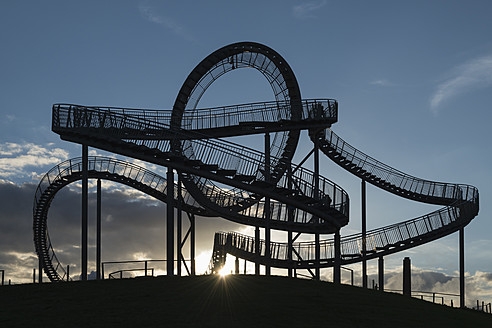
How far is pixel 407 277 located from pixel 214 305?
18.1m

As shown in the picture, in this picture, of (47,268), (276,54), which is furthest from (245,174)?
(47,268)

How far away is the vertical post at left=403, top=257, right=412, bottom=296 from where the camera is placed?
37.2 metres

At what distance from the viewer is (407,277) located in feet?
123

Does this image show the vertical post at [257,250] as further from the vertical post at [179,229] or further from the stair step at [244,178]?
the stair step at [244,178]

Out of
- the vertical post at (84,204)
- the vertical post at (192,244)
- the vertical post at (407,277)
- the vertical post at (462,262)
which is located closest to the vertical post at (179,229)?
the vertical post at (192,244)

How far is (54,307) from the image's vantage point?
2214 cm

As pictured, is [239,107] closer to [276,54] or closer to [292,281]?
[276,54]

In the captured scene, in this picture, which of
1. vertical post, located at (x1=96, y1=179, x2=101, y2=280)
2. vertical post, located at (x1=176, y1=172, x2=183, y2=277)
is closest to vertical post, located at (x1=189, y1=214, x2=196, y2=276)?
vertical post, located at (x1=176, y1=172, x2=183, y2=277)

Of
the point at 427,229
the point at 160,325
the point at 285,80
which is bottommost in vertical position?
the point at 160,325

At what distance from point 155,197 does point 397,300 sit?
22.0 metres

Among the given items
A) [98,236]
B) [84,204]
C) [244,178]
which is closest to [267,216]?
[244,178]

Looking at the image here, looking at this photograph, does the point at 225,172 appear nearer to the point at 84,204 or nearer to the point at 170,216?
the point at 170,216

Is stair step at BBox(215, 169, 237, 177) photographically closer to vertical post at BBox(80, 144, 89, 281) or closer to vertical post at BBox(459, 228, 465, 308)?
vertical post at BBox(80, 144, 89, 281)

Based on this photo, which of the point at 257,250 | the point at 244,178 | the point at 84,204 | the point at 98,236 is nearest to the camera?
the point at 244,178
